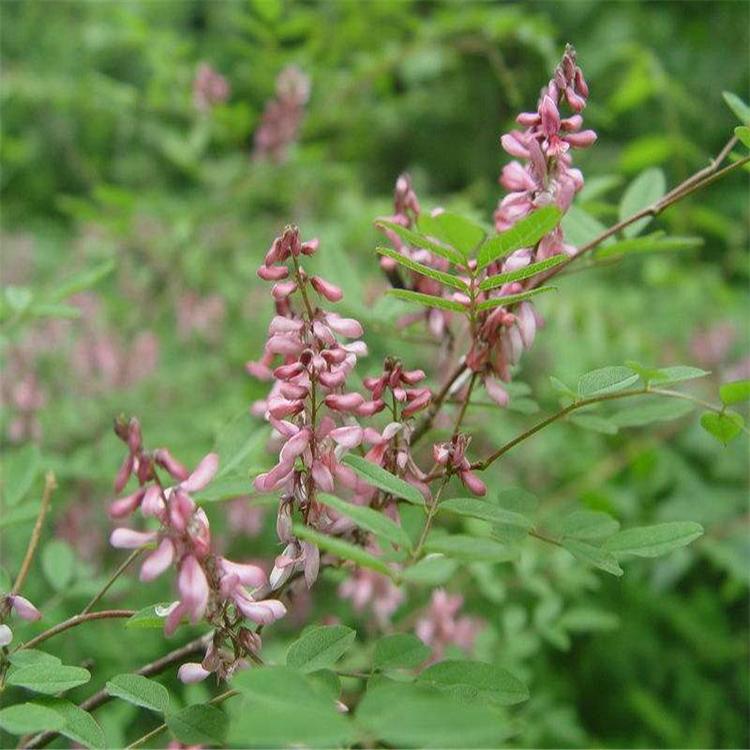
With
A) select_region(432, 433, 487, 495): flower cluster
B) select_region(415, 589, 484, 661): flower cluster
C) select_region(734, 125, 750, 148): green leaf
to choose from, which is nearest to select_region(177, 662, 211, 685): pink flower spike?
select_region(432, 433, 487, 495): flower cluster

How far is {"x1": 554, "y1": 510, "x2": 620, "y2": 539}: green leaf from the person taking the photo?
2.34 feet

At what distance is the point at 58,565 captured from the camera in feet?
3.51

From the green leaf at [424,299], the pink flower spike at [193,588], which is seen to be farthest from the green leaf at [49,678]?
the green leaf at [424,299]

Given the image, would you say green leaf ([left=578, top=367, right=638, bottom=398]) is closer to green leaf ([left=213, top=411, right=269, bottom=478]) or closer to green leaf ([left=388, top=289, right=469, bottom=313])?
green leaf ([left=388, top=289, right=469, bottom=313])

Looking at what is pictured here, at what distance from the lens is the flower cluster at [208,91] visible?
7.24 ft

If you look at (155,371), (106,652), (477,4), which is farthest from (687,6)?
(106,652)

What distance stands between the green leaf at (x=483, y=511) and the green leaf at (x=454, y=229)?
18 centimetres

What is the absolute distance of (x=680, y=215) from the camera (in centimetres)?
236

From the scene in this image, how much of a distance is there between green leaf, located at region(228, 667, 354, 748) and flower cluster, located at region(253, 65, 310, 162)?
6.12 feet

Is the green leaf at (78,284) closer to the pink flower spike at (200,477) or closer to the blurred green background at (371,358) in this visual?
the blurred green background at (371,358)

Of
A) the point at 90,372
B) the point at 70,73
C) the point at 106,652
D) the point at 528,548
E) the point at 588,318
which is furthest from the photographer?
the point at 70,73

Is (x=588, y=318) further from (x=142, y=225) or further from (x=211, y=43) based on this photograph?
(x=211, y=43)

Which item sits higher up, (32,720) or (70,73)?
(70,73)

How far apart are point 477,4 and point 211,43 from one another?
168cm
